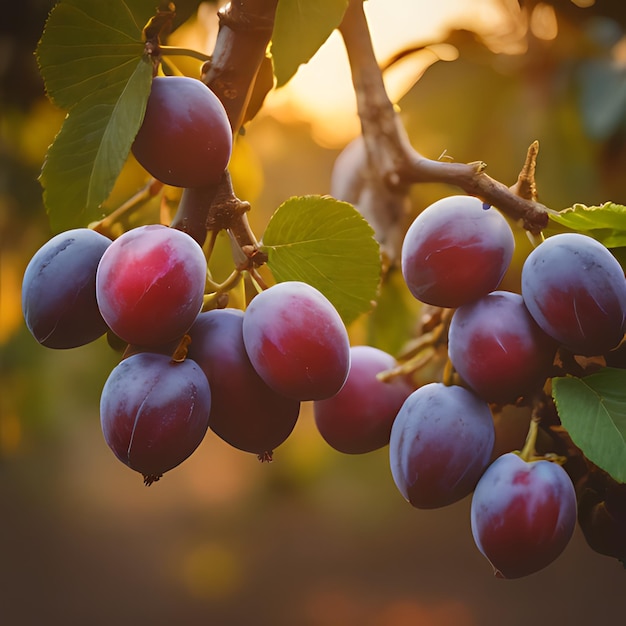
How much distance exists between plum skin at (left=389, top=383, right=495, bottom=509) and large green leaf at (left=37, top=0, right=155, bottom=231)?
21cm

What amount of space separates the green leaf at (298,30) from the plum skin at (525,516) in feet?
0.80

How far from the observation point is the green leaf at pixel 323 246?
397mm

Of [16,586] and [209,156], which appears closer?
[209,156]

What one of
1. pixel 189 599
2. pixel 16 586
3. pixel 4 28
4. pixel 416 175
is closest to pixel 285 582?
pixel 189 599

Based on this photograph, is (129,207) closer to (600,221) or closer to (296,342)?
(296,342)

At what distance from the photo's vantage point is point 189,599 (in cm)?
305

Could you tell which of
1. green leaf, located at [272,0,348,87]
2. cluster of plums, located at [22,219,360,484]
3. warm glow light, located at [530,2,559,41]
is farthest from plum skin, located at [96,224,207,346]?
warm glow light, located at [530,2,559,41]

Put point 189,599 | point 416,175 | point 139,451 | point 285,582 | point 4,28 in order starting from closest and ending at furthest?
1. point 139,451
2. point 416,175
3. point 4,28
4. point 189,599
5. point 285,582

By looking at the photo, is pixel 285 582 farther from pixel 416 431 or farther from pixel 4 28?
pixel 416 431

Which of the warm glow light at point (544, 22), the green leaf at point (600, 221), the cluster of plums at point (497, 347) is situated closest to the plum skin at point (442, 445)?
the cluster of plums at point (497, 347)

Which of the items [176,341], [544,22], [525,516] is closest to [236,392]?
[176,341]

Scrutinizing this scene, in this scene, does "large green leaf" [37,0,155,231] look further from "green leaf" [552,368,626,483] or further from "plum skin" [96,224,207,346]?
"green leaf" [552,368,626,483]

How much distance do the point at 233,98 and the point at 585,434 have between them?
258 mm

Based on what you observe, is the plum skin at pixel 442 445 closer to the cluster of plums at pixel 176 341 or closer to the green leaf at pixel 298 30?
the cluster of plums at pixel 176 341
